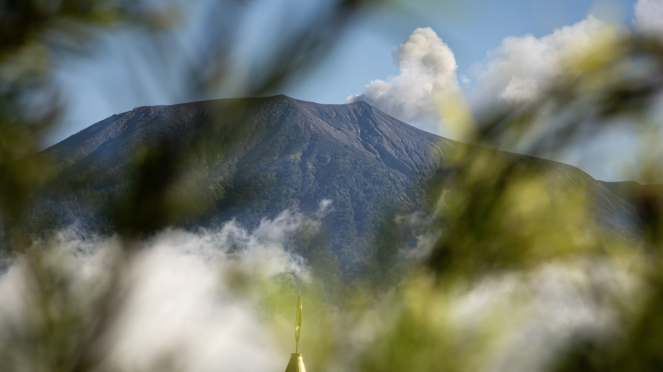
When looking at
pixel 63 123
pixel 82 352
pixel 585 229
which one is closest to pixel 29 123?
pixel 63 123

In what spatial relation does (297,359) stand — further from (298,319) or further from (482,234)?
(482,234)

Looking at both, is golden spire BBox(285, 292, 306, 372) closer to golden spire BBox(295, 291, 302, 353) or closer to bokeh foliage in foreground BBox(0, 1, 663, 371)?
golden spire BBox(295, 291, 302, 353)

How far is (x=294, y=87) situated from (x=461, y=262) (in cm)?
26

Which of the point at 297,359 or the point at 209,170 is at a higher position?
the point at 209,170

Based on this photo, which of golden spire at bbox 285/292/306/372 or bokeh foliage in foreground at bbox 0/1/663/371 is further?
golden spire at bbox 285/292/306/372

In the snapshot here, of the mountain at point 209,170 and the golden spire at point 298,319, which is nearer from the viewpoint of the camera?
the mountain at point 209,170

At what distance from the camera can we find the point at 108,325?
456 mm

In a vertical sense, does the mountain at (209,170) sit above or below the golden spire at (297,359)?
above

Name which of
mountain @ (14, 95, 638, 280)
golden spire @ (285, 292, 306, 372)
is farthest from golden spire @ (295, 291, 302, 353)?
mountain @ (14, 95, 638, 280)

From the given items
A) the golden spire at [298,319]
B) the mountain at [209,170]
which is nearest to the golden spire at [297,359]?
the golden spire at [298,319]

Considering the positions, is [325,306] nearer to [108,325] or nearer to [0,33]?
[108,325]

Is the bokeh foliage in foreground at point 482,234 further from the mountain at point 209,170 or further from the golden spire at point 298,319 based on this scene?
the golden spire at point 298,319

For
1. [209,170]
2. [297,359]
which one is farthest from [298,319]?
[209,170]

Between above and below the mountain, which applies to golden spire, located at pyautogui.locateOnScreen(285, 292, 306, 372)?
below
